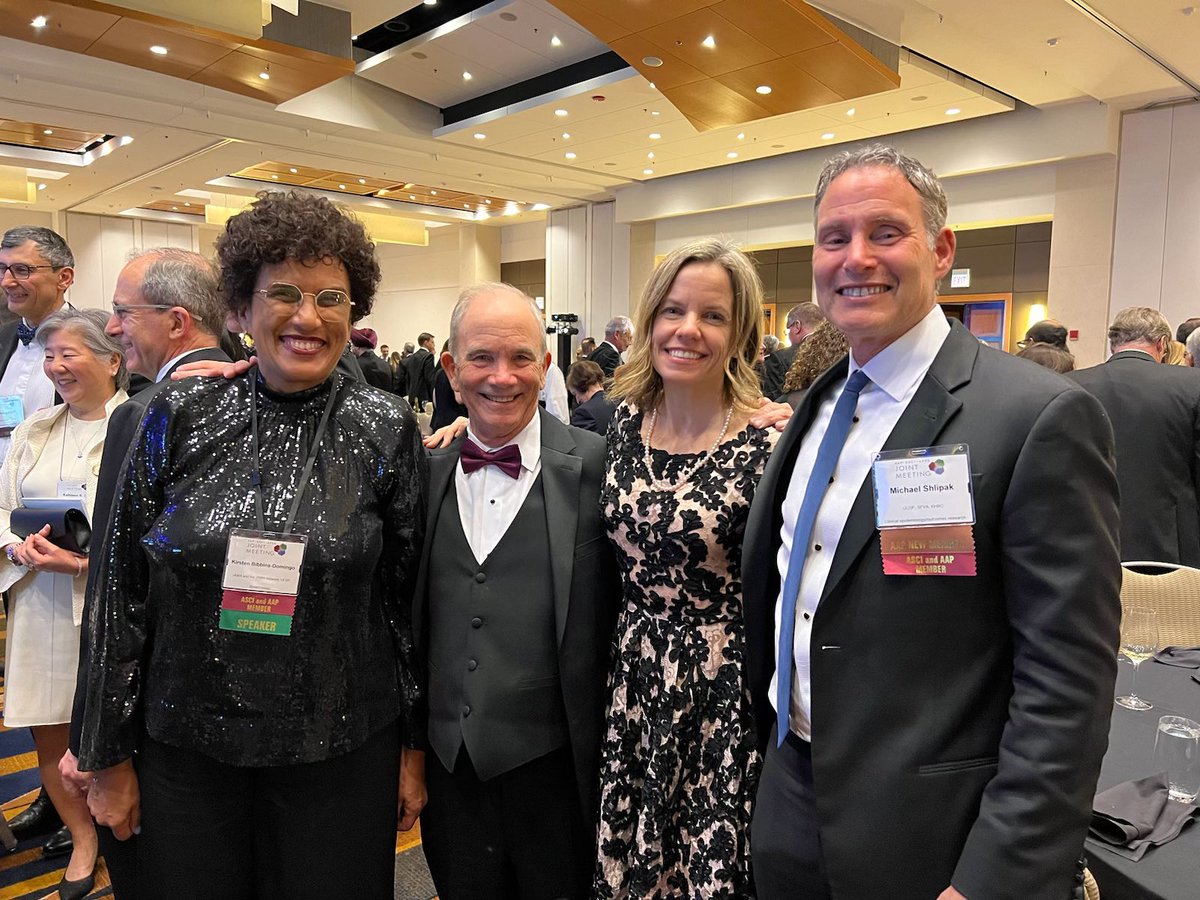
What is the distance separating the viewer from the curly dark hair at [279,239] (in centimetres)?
152

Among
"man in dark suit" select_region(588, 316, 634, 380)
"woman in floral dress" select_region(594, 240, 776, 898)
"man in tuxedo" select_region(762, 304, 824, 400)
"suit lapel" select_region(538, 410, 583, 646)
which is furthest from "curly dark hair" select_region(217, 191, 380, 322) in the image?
"man in dark suit" select_region(588, 316, 634, 380)

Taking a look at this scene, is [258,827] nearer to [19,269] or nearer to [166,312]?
[166,312]

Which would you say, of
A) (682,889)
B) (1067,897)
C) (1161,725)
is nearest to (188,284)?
(682,889)

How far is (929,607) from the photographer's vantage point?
3.91 ft

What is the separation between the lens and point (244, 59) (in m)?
6.86

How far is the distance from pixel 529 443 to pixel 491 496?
148 millimetres

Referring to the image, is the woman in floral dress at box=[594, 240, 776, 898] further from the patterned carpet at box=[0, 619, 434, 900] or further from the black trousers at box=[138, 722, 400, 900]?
the patterned carpet at box=[0, 619, 434, 900]

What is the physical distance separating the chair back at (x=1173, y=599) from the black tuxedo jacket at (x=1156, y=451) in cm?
86

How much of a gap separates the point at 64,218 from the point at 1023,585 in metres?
19.6

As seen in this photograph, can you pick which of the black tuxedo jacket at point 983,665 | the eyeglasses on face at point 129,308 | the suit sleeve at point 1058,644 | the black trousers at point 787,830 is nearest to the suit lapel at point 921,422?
the black tuxedo jacket at point 983,665

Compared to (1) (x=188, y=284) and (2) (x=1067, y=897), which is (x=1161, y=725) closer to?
(2) (x=1067, y=897)

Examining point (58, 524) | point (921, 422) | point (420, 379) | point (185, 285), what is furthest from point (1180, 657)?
point (420, 379)

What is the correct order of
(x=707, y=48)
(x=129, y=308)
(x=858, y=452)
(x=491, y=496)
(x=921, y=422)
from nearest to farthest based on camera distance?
(x=921, y=422)
(x=858, y=452)
(x=491, y=496)
(x=129, y=308)
(x=707, y=48)

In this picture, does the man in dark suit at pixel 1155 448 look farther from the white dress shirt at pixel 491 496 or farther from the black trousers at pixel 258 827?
the black trousers at pixel 258 827
